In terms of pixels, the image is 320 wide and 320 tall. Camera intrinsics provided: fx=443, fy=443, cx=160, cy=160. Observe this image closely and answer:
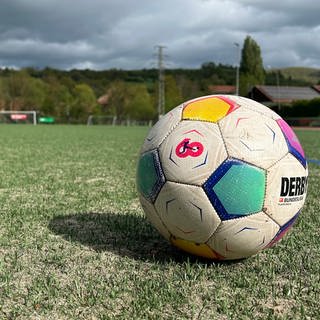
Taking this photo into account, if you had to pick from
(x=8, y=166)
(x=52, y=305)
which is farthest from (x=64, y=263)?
(x=8, y=166)

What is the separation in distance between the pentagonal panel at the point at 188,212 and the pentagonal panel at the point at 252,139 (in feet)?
1.18

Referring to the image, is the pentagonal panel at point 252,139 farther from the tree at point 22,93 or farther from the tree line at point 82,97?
the tree at point 22,93

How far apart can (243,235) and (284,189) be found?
412 mm

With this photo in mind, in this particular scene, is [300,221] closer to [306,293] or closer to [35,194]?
[306,293]

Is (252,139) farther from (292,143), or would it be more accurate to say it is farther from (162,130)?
(162,130)

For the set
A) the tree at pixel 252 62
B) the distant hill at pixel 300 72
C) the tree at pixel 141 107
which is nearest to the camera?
the tree at pixel 141 107

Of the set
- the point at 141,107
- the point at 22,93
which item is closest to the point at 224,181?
the point at 141,107

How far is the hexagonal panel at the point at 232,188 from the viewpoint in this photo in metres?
2.80

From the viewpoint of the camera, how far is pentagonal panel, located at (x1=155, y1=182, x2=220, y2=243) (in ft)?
9.27

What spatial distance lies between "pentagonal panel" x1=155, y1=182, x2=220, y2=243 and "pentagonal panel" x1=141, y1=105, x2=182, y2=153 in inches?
13.8

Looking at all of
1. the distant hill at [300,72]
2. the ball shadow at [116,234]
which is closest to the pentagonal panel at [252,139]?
the ball shadow at [116,234]

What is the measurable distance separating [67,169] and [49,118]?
2527 inches

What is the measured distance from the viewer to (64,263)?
3.07m

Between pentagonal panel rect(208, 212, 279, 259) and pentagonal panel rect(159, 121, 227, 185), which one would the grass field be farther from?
pentagonal panel rect(159, 121, 227, 185)
